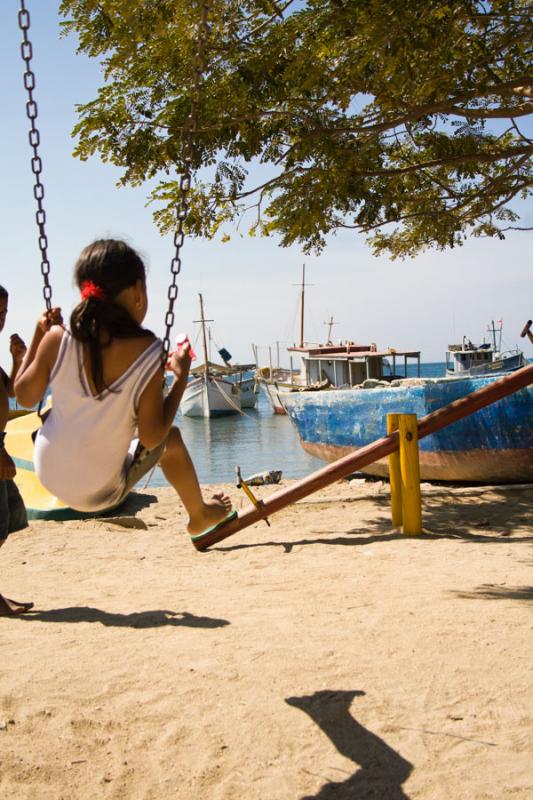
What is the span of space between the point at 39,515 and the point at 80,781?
753cm

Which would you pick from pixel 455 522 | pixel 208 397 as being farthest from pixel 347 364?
pixel 455 522

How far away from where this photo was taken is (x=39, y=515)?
992 cm

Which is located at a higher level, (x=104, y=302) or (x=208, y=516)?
(x=104, y=302)

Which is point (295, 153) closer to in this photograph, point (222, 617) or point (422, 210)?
point (422, 210)

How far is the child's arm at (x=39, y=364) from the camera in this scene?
2.76 meters

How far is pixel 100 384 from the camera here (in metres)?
2.65

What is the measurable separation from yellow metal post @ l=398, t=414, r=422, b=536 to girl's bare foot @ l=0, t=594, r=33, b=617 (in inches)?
142

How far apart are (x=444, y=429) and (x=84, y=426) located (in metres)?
7.92

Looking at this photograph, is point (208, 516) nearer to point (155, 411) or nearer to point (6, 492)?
point (155, 411)

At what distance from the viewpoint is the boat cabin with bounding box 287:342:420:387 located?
3422cm

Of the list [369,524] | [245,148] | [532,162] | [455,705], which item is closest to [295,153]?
[245,148]

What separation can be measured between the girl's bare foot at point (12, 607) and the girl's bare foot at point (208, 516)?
1.86 meters

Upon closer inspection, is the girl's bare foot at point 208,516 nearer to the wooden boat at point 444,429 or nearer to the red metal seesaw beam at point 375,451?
the red metal seesaw beam at point 375,451

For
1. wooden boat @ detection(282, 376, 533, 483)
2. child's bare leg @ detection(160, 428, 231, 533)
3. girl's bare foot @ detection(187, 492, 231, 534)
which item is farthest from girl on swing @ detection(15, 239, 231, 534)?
wooden boat @ detection(282, 376, 533, 483)
